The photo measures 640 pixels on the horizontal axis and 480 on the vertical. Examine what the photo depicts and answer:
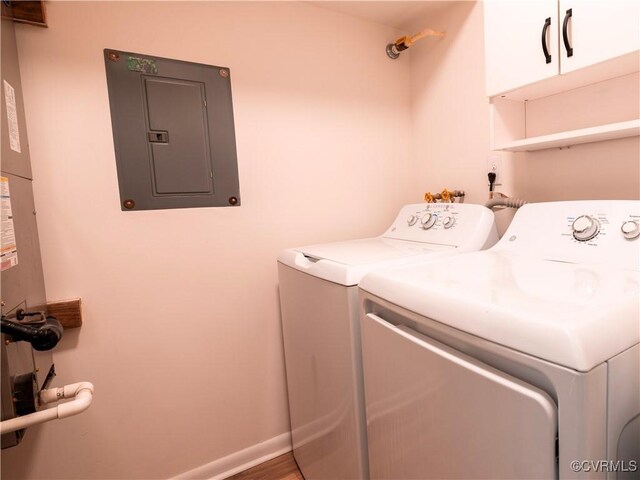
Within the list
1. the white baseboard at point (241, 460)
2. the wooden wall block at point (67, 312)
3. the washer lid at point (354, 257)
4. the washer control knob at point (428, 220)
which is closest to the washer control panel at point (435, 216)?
the washer control knob at point (428, 220)

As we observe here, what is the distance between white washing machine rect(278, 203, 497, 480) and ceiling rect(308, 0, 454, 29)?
0.94 meters

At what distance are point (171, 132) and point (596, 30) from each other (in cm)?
135

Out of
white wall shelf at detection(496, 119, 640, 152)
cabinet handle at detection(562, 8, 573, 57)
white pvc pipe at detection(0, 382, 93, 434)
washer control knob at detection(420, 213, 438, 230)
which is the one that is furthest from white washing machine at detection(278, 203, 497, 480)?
white pvc pipe at detection(0, 382, 93, 434)

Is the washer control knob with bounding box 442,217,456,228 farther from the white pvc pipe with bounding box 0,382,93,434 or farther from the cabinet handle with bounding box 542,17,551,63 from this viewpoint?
the white pvc pipe with bounding box 0,382,93,434

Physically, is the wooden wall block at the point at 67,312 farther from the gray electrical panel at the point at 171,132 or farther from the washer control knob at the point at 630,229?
the washer control knob at the point at 630,229

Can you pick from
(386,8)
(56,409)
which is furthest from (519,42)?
(56,409)

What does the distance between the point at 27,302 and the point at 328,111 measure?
1340mm

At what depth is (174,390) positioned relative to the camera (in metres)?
1.34

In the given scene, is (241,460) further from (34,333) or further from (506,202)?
(506,202)

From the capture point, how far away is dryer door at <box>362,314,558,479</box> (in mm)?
493

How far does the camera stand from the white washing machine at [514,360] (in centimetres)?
46

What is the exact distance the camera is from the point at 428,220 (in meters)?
1.38
